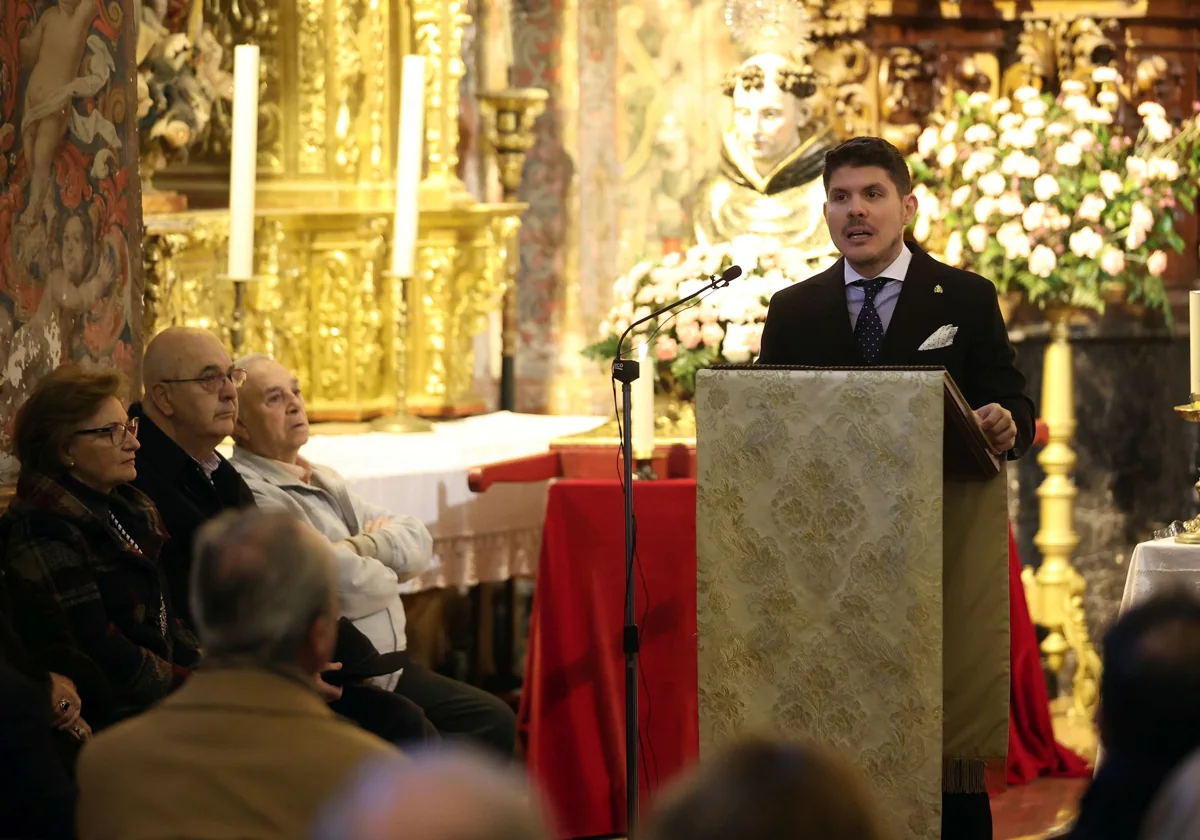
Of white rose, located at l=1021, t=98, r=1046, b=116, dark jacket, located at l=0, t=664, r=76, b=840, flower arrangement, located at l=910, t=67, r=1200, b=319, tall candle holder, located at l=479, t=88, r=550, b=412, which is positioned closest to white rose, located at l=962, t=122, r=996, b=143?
flower arrangement, located at l=910, t=67, r=1200, b=319

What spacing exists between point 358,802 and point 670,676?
11.4 feet

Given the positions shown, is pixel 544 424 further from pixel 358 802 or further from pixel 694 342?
pixel 358 802

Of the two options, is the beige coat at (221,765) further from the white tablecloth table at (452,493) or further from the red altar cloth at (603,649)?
the white tablecloth table at (452,493)

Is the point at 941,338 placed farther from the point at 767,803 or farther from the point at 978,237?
the point at 978,237

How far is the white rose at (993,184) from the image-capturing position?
252 inches

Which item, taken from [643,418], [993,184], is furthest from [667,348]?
[993,184]

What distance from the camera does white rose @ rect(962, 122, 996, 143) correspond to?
21.5 feet

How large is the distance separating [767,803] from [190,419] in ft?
9.74

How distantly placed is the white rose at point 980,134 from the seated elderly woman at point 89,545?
3577 mm

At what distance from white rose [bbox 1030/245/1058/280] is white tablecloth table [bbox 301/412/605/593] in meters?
1.59

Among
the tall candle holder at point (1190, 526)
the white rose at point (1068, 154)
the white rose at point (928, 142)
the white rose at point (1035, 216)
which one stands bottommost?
the tall candle holder at point (1190, 526)

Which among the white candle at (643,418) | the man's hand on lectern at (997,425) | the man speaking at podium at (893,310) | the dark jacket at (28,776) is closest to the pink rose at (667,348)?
the white candle at (643,418)

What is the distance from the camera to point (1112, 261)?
643 centimetres

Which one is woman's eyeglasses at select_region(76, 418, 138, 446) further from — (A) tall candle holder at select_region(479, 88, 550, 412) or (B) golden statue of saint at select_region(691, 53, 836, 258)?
(A) tall candle holder at select_region(479, 88, 550, 412)
